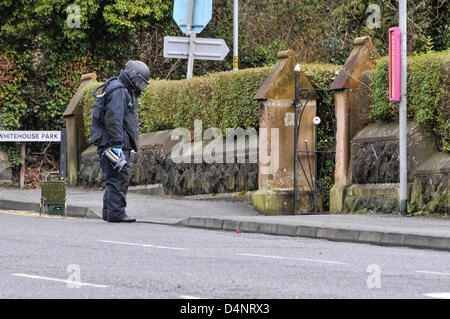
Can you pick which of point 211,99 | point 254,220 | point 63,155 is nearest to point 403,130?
point 254,220

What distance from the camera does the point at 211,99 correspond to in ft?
67.2

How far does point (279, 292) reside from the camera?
7.32m

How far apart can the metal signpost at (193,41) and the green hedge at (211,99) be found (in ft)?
2.24

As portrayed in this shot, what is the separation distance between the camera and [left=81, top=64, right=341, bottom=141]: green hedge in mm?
19203

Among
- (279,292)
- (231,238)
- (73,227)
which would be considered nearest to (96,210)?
(73,227)

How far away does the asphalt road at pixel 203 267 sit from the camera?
7.38 metres

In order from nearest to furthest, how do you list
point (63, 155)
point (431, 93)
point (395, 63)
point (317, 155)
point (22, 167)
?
point (431, 93)
point (395, 63)
point (317, 155)
point (63, 155)
point (22, 167)

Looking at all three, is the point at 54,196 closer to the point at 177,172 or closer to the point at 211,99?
the point at 177,172

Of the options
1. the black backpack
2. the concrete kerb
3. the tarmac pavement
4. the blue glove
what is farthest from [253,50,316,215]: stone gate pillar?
the blue glove

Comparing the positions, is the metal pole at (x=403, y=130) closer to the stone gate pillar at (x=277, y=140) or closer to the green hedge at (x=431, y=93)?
the green hedge at (x=431, y=93)

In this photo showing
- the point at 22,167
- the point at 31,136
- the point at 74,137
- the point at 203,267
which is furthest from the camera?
the point at 22,167

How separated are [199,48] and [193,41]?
0.97ft

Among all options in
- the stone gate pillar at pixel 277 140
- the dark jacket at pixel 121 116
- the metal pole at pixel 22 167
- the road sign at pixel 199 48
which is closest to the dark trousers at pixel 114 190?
the dark jacket at pixel 121 116
